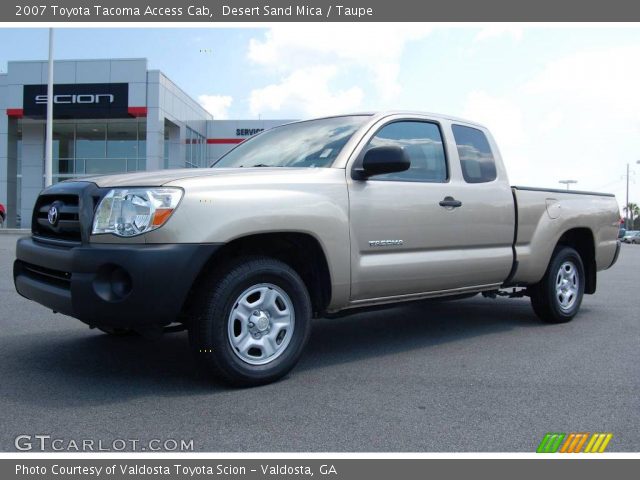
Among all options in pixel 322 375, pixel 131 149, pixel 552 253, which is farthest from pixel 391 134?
pixel 131 149

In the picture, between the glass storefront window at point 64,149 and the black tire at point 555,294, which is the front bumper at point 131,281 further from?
the glass storefront window at point 64,149

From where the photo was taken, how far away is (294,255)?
4.09 m

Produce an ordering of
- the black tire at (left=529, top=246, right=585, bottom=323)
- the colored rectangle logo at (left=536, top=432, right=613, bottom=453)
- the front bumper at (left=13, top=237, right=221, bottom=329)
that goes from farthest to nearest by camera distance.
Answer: the black tire at (left=529, top=246, right=585, bottom=323), the front bumper at (left=13, top=237, right=221, bottom=329), the colored rectangle logo at (left=536, top=432, right=613, bottom=453)

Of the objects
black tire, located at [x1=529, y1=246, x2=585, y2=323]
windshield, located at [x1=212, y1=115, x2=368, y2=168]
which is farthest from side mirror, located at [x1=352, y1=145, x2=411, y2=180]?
black tire, located at [x1=529, y1=246, x2=585, y2=323]

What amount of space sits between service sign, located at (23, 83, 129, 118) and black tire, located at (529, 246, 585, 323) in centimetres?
2699

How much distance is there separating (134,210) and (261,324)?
1.04 m

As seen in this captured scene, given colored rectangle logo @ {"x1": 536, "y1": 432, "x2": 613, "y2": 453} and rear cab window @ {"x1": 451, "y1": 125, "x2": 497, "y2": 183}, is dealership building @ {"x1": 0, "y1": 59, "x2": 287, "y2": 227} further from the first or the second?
colored rectangle logo @ {"x1": 536, "y1": 432, "x2": 613, "y2": 453}

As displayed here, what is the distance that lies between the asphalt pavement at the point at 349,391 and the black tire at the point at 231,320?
125mm

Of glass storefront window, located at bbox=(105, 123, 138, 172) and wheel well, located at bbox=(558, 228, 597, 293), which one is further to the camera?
glass storefront window, located at bbox=(105, 123, 138, 172)

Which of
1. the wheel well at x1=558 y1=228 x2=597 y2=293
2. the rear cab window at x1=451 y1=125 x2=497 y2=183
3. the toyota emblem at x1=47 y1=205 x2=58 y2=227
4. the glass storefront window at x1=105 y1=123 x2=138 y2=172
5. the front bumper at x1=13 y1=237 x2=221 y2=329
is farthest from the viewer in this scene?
the glass storefront window at x1=105 y1=123 x2=138 y2=172

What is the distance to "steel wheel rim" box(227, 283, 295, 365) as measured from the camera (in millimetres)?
3613

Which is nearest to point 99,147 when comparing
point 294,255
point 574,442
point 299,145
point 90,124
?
point 90,124

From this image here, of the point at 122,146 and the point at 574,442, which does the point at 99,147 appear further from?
the point at 574,442

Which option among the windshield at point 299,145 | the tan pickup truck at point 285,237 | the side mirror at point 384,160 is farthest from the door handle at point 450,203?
the windshield at point 299,145
